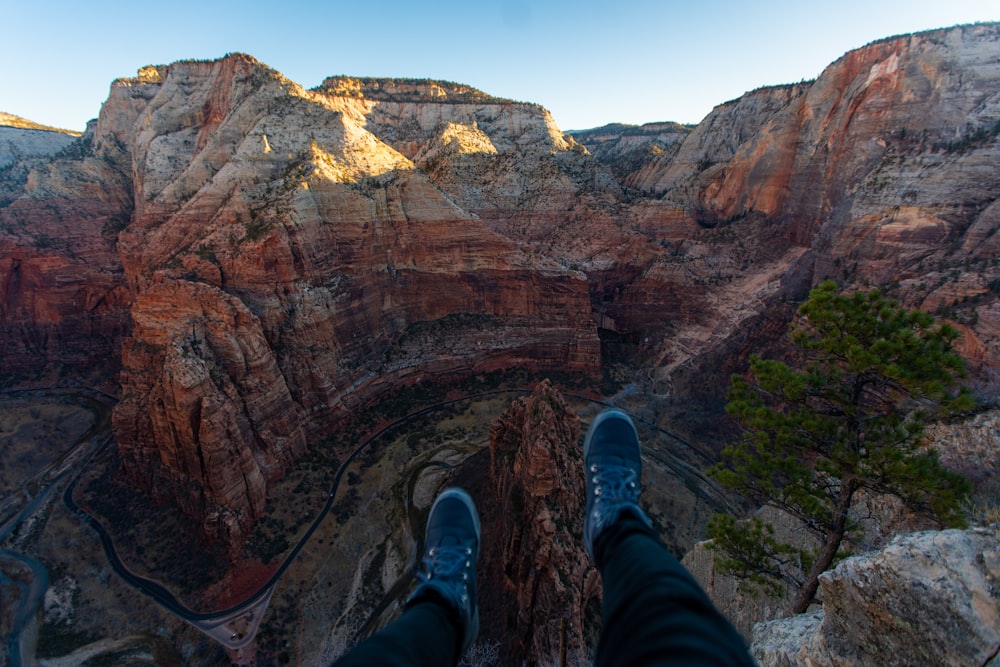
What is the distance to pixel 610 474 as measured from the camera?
7.88m

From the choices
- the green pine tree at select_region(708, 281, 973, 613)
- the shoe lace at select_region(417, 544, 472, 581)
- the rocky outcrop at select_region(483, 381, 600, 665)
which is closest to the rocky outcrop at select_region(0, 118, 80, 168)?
the rocky outcrop at select_region(483, 381, 600, 665)

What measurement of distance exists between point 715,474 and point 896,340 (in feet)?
15.1

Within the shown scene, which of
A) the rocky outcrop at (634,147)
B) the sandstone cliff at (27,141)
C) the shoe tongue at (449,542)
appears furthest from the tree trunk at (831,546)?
the sandstone cliff at (27,141)

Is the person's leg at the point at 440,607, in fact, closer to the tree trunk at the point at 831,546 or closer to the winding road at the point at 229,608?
the tree trunk at the point at 831,546

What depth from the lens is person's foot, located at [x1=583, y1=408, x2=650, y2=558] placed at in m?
6.66

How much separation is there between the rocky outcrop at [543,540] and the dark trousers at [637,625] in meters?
11.6

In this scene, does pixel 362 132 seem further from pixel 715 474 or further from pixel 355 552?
pixel 715 474

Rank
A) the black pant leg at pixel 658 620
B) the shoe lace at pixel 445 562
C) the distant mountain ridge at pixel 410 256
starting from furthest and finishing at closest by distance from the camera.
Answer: the distant mountain ridge at pixel 410 256
the shoe lace at pixel 445 562
the black pant leg at pixel 658 620

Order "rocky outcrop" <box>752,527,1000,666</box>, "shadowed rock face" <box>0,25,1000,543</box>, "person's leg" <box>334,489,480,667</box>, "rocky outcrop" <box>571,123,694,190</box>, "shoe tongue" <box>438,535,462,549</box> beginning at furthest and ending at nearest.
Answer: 1. "rocky outcrop" <box>571,123,694,190</box>
2. "shadowed rock face" <box>0,25,1000,543</box>
3. "shoe tongue" <box>438,535,462,549</box>
4. "rocky outcrop" <box>752,527,1000,666</box>
5. "person's leg" <box>334,489,480,667</box>

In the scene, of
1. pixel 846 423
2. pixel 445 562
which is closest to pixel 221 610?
pixel 445 562

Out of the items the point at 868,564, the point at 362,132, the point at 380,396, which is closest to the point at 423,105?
the point at 362,132

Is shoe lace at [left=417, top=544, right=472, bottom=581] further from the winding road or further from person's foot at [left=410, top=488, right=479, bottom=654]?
the winding road

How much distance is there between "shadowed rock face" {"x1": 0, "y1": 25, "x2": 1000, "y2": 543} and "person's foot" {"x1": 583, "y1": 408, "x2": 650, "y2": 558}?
22.4m

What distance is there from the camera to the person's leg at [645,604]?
2.75m
